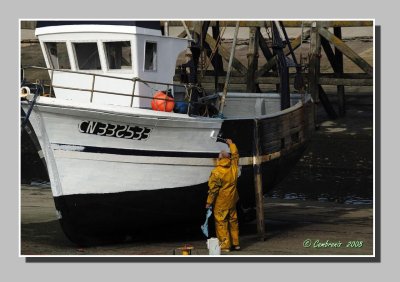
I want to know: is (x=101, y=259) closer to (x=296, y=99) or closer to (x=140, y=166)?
(x=140, y=166)

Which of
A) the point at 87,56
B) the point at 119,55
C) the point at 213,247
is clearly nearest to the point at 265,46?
the point at 119,55

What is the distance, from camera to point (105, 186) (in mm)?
20000

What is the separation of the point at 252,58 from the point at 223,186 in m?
11.0

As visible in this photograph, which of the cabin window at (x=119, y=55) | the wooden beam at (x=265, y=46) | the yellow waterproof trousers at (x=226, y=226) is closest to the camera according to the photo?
the yellow waterproof trousers at (x=226, y=226)

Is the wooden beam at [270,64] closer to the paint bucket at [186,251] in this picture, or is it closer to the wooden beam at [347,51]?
the wooden beam at [347,51]

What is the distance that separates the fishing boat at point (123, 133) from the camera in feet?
64.1

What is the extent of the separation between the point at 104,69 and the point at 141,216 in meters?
2.76

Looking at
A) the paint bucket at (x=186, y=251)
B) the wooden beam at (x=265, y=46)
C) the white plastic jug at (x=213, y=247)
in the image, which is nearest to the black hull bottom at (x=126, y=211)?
the paint bucket at (x=186, y=251)

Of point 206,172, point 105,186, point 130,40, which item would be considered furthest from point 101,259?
point 130,40

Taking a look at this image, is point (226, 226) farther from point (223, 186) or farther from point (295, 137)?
point (295, 137)

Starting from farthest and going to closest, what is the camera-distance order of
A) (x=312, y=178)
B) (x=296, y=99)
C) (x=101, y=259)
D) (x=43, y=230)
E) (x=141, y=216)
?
(x=312, y=178)
(x=296, y=99)
(x=43, y=230)
(x=141, y=216)
(x=101, y=259)

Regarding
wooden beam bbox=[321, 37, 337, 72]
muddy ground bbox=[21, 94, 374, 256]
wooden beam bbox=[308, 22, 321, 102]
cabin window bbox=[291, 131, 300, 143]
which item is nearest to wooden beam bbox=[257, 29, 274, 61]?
wooden beam bbox=[308, 22, 321, 102]

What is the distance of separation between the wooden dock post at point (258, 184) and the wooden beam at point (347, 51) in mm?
8816

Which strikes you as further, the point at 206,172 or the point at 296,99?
the point at 296,99
